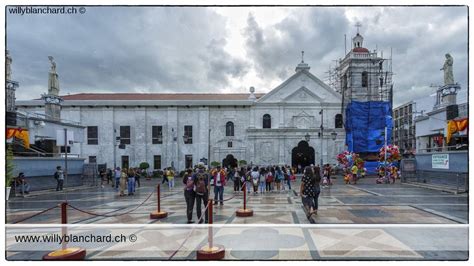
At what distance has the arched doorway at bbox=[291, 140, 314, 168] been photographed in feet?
117

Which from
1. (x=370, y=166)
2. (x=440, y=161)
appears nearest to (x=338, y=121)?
(x=370, y=166)

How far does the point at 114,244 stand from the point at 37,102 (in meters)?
24.5

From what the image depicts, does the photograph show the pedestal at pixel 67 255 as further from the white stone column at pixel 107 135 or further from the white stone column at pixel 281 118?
the white stone column at pixel 281 118

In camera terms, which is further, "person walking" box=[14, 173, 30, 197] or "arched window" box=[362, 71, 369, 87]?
"arched window" box=[362, 71, 369, 87]

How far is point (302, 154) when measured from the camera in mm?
35969

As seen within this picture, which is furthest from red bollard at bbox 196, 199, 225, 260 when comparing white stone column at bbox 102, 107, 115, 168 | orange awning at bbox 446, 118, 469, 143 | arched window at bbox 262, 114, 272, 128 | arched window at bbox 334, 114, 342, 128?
arched window at bbox 334, 114, 342, 128

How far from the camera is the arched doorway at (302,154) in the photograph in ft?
117

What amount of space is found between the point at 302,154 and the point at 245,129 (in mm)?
7556

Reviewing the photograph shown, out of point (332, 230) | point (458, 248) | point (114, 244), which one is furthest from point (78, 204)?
point (458, 248)

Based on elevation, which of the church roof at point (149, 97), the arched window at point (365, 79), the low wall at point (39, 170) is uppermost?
the arched window at point (365, 79)

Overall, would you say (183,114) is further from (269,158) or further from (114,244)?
(114,244)

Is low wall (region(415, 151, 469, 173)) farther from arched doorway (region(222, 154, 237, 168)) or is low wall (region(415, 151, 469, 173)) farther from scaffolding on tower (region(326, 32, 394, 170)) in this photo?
arched doorway (region(222, 154, 237, 168))

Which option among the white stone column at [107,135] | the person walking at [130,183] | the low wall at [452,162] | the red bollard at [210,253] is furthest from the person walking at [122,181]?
the white stone column at [107,135]

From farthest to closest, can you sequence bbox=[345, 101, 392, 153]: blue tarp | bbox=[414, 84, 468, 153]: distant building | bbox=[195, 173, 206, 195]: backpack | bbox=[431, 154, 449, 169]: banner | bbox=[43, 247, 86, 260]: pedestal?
bbox=[345, 101, 392, 153]: blue tarp
bbox=[431, 154, 449, 169]: banner
bbox=[414, 84, 468, 153]: distant building
bbox=[195, 173, 206, 195]: backpack
bbox=[43, 247, 86, 260]: pedestal
